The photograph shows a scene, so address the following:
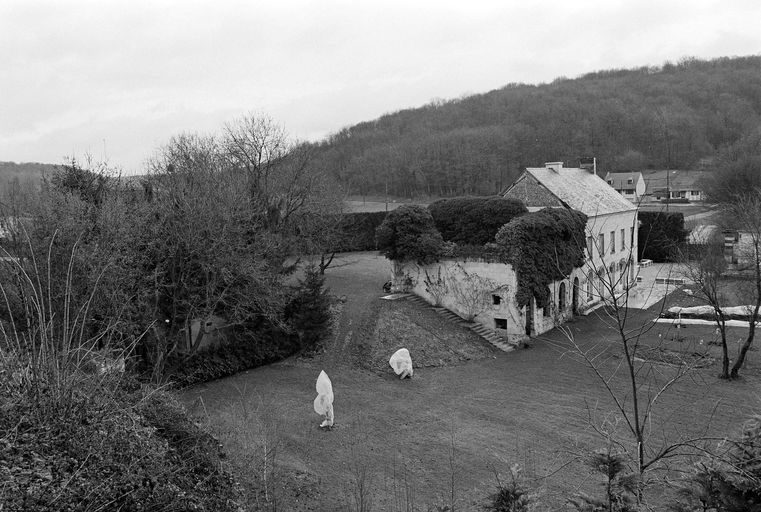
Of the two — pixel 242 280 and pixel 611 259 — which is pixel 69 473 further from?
pixel 611 259

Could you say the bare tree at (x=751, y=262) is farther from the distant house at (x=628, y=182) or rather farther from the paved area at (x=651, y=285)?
the distant house at (x=628, y=182)

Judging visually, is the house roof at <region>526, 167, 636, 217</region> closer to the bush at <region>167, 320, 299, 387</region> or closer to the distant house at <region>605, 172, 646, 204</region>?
the bush at <region>167, 320, 299, 387</region>

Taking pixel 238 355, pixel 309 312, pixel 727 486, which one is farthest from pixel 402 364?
pixel 727 486

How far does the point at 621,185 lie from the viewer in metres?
70.2

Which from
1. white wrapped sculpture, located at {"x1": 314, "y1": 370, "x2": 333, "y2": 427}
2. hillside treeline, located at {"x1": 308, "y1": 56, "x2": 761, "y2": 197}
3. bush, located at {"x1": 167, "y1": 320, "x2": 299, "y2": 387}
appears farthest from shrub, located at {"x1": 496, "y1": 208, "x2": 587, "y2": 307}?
hillside treeline, located at {"x1": 308, "y1": 56, "x2": 761, "y2": 197}

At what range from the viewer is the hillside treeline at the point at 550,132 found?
228 feet

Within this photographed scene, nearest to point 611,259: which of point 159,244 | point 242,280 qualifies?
point 242,280

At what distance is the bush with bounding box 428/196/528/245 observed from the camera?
28797 mm

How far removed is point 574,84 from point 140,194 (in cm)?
9553

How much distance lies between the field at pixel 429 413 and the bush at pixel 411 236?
2713 mm

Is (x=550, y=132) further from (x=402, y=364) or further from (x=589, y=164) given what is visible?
(x=402, y=364)

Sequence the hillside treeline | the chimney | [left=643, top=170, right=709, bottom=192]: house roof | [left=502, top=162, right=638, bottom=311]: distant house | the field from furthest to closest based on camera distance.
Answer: the hillside treeline < [left=643, top=170, right=709, bottom=192]: house roof < the chimney < [left=502, top=162, right=638, bottom=311]: distant house < the field

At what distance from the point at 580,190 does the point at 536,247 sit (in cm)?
910

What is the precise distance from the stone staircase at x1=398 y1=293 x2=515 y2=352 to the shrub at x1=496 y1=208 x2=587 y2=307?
2095 mm
